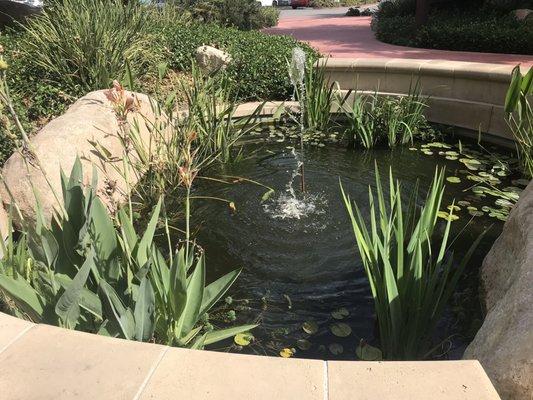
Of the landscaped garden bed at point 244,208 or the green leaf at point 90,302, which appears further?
the landscaped garden bed at point 244,208

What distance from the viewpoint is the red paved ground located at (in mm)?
9438

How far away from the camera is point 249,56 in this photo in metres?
6.55

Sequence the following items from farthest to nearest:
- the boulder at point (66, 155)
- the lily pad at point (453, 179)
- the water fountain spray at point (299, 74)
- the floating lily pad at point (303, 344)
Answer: the water fountain spray at point (299, 74)
the lily pad at point (453, 179)
the boulder at point (66, 155)
the floating lily pad at point (303, 344)

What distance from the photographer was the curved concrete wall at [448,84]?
5.06 meters

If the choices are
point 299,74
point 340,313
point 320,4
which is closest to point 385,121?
point 299,74

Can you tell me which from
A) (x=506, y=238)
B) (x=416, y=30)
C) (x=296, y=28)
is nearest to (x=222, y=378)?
(x=506, y=238)

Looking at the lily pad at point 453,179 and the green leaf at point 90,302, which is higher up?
the green leaf at point 90,302

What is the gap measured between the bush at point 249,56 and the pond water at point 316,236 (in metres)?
1.36

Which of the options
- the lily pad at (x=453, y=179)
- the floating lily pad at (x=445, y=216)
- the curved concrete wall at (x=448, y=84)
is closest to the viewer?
the floating lily pad at (x=445, y=216)

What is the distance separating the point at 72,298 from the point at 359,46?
36.5ft

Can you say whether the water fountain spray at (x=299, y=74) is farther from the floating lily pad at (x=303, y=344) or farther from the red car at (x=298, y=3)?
the red car at (x=298, y=3)

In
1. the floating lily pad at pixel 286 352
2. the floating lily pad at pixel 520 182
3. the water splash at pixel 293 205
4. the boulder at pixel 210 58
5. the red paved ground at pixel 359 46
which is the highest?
the boulder at pixel 210 58

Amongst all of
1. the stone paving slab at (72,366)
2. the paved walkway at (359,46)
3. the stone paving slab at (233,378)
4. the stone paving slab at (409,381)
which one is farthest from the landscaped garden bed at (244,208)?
the paved walkway at (359,46)

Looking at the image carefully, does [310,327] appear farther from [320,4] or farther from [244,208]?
[320,4]
